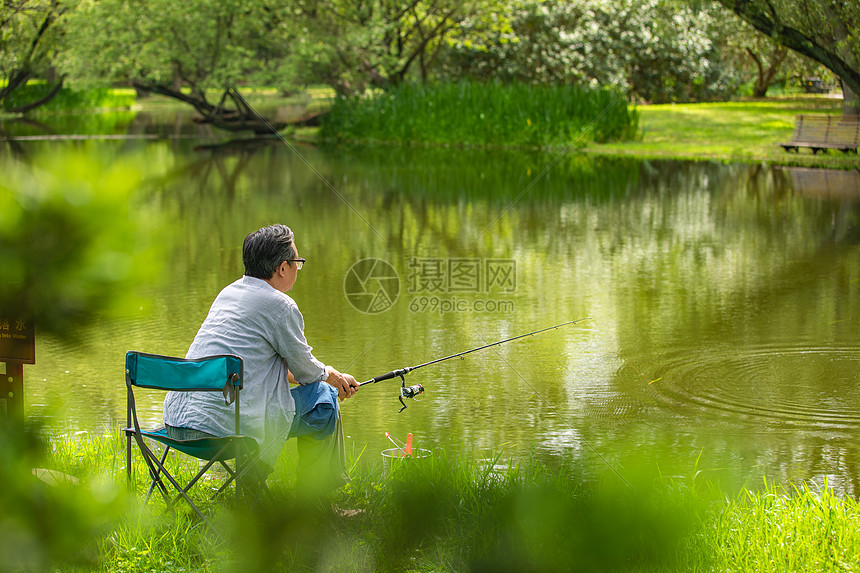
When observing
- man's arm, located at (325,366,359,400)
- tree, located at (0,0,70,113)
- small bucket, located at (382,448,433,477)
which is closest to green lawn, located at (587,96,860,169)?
tree, located at (0,0,70,113)

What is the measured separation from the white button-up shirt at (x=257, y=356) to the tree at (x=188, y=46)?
83.7 ft

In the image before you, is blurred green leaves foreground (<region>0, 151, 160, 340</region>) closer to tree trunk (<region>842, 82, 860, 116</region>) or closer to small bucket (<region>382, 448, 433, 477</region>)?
small bucket (<region>382, 448, 433, 477</region>)

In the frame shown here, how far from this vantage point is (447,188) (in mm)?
16453

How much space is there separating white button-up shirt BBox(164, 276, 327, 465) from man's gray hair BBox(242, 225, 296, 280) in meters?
0.05

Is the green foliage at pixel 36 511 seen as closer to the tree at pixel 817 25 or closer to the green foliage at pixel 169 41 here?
the tree at pixel 817 25

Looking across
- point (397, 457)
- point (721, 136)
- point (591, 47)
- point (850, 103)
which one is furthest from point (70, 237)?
point (591, 47)

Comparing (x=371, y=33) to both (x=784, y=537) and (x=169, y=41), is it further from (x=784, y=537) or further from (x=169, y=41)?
(x=784, y=537)

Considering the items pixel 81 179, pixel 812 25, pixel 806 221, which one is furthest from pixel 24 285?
pixel 812 25

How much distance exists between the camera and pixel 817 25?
16422 mm

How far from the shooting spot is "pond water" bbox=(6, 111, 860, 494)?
5082 millimetres

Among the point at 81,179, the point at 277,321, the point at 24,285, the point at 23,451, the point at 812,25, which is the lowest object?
the point at 277,321

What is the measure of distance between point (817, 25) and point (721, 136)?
732cm

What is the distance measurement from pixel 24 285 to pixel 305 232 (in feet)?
36.5

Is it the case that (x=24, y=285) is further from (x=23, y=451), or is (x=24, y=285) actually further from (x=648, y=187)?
(x=648, y=187)
